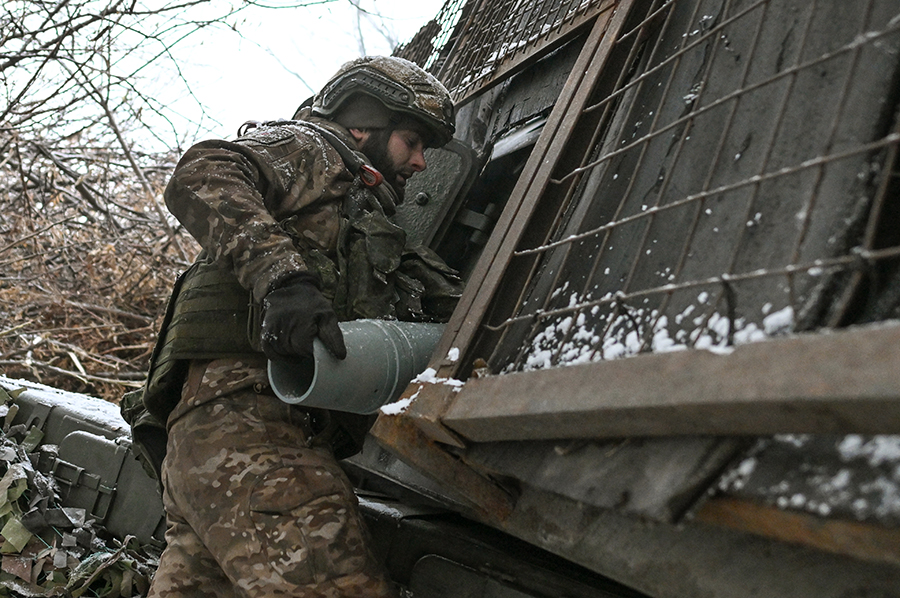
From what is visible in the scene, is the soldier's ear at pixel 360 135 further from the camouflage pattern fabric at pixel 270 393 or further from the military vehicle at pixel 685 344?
the military vehicle at pixel 685 344

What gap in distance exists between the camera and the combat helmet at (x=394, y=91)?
268 cm

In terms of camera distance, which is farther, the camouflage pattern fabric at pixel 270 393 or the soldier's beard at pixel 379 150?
the soldier's beard at pixel 379 150

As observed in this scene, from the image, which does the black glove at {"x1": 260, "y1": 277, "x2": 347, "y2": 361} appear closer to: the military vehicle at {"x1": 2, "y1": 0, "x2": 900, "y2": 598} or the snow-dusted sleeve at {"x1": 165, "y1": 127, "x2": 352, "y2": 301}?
the snow-dusted sleeve at {"x1": 165, "y1": 127, "x2": 352, "y2": 301}

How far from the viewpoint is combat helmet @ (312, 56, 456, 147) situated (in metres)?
2.68

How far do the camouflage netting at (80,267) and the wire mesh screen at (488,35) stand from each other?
288cm

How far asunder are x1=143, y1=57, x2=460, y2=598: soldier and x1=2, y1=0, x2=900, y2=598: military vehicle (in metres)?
0.33

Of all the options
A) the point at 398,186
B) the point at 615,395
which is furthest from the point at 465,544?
the point at 398,186

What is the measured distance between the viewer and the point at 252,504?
200 cm

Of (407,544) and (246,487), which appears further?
(407,544)

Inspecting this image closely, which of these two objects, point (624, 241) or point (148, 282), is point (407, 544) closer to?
point (624, 241)

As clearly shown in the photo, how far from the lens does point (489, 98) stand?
11.3ft

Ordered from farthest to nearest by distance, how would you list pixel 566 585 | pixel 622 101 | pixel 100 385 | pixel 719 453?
pixel 100 385
pixel 622 101
pixel 566 585
pixel 719 453

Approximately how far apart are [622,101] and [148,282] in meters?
5.23

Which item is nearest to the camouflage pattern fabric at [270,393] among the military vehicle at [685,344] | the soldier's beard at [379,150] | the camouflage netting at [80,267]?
the soldier's beard at [379,150]
